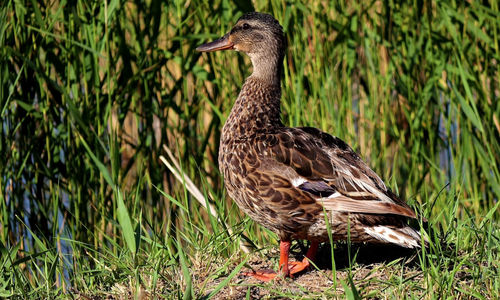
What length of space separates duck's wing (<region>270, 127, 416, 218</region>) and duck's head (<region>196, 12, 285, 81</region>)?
644mm

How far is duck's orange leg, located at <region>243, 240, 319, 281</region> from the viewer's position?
3387mm

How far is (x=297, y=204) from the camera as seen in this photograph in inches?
138

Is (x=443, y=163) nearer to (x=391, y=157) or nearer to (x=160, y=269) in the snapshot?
(x=391, y=157)

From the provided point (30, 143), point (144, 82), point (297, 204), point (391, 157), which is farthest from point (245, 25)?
point (391, 157)

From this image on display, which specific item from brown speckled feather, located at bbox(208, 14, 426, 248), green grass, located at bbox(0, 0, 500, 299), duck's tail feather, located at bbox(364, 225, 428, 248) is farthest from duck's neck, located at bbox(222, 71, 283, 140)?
duck's tail feather, located at bbox(364, 225, 428, 248)

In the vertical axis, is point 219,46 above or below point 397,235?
above

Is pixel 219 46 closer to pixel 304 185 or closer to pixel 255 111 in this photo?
pixel 255 111

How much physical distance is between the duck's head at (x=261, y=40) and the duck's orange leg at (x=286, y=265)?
3.78ft

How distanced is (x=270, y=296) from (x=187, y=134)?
233cm

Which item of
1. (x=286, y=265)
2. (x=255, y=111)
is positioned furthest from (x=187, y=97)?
(x=286, y=265)

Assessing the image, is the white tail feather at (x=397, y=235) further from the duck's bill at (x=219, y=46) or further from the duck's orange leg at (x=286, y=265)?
the duck's bill at (x=219, y=46)

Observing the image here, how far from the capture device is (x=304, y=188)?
3.51 meters

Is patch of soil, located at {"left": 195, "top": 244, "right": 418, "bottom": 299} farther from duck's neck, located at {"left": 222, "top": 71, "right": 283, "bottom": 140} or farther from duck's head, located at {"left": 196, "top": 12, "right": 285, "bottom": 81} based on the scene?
duck's head, located at {"left": 196, "top": 12, "right": 285, "bottom": 81}

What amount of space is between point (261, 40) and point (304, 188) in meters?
1.18
